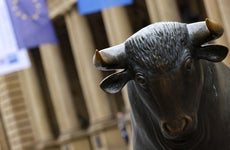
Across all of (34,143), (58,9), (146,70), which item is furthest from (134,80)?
(34,143)

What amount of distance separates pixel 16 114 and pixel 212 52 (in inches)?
1168

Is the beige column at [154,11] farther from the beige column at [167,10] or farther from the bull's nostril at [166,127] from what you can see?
the bull's nostril at [166,127]

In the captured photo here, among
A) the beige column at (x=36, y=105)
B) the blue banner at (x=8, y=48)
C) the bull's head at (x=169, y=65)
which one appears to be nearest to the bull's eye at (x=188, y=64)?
the bull's head at (x=169, y=65)

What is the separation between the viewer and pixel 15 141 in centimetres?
3181

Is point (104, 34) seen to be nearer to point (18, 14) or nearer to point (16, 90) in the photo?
point (16, 90)

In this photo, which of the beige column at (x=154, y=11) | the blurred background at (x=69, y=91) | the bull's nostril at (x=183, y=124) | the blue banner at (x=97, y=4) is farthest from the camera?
the blurred background at (x=69, y=91)

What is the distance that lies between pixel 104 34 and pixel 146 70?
109 ft

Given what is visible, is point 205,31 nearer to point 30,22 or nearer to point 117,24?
point 30,22

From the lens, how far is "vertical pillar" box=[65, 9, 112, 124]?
28172 mm

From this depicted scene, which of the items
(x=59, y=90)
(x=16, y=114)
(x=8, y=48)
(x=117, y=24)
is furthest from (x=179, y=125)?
(x=16, y=114)

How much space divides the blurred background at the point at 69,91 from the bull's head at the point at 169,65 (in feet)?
69.1

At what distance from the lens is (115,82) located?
2809 mm

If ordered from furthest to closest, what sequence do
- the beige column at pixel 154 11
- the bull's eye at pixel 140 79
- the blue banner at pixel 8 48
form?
1. the beige column at pixel 154 11
2. the blue banner at pixel 8 48
3. the bull's eye at pixel 140 79

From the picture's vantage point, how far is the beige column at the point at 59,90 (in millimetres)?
30422
